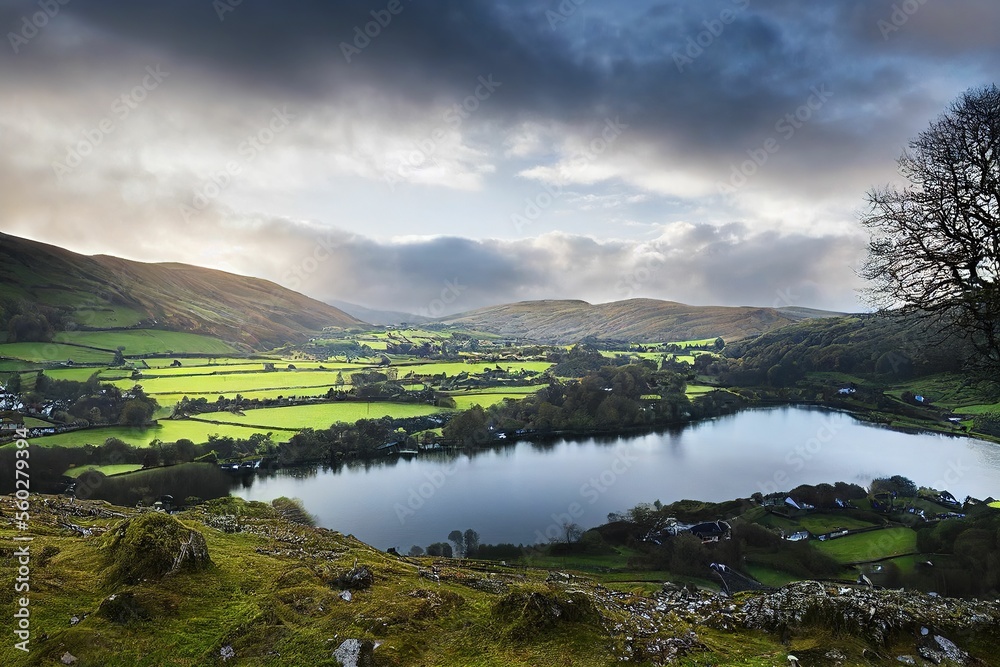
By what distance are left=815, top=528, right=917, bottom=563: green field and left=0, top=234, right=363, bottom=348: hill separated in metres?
119

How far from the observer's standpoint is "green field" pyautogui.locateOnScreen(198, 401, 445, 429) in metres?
60.2

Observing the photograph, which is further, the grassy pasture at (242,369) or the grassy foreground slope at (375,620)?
the grassy pasture at (242,369)

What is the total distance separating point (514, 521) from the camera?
37.5 metres

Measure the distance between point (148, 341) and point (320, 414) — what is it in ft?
195

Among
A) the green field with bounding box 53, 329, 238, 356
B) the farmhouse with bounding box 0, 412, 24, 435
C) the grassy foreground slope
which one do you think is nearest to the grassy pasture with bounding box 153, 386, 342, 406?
the farmhouse with bounding box 0, 412, 24, 435

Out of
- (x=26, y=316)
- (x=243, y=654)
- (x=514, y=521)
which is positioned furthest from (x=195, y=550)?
(x=26, y=316)

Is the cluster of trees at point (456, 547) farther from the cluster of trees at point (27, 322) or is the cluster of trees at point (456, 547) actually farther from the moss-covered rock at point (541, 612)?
the cluster of trees at point (27, 322)

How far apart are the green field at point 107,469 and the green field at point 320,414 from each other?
13939 mm

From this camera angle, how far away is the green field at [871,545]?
1121 inches

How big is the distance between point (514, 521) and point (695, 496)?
1747cm

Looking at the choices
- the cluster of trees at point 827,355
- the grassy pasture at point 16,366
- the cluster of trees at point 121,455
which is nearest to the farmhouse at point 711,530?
the cluster of trees at point 121,455

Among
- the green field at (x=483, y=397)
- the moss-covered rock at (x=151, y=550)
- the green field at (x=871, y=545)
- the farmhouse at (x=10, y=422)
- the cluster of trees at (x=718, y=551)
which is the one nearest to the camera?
the moss-covered rock at (x=151, y=550)

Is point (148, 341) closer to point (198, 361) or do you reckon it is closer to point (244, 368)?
point (198, 361)

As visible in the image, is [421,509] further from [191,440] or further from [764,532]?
[191,440]
